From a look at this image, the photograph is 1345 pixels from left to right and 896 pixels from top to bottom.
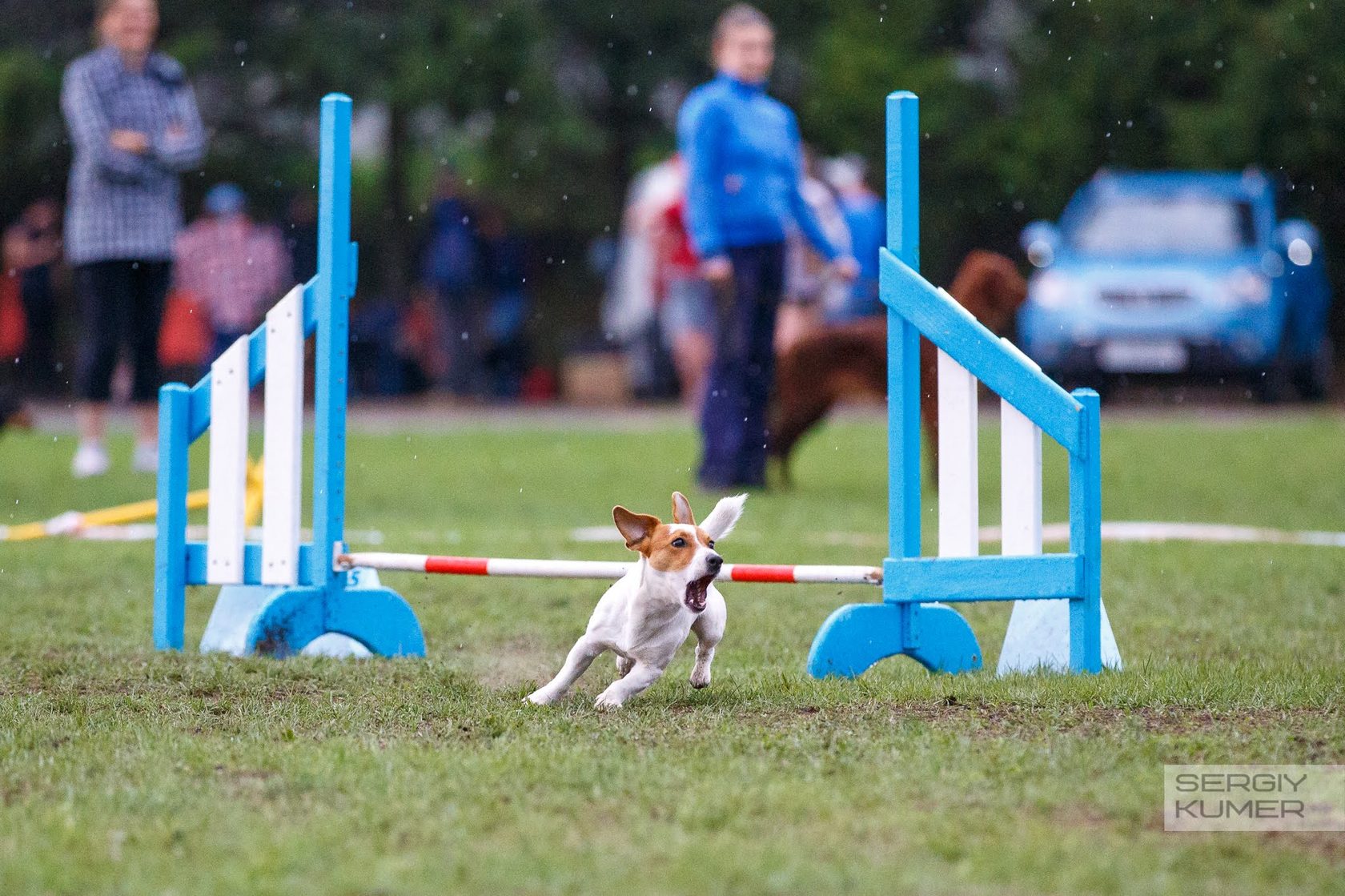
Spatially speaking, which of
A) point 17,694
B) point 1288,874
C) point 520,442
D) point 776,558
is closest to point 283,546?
point 17,694

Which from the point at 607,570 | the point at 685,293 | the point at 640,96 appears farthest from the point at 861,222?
the point at 640,96

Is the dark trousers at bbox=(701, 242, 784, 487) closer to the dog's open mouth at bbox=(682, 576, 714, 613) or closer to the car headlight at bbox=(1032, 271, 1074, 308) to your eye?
the dog's open mouth at bbox=(682, 576, 714, 613)

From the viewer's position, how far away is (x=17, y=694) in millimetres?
4238

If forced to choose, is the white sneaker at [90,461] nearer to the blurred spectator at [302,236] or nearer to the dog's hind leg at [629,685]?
the dog's hind leg at [629,685]

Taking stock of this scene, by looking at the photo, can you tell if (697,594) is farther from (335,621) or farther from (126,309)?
(126,309)

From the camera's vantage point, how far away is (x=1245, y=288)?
16.0 metres

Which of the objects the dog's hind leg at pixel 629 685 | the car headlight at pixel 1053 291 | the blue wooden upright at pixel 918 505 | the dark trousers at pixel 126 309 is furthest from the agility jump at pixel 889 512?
the car headlight at pixel 1053 291

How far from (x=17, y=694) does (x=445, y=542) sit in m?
3.22

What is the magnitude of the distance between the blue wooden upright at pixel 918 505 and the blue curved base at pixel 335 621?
112 cm

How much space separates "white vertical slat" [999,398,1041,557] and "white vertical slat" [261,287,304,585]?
1.75 m

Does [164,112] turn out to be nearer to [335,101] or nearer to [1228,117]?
[335,101]

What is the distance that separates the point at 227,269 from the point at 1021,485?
1267 centimetres

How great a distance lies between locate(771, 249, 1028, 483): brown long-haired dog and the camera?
898cm

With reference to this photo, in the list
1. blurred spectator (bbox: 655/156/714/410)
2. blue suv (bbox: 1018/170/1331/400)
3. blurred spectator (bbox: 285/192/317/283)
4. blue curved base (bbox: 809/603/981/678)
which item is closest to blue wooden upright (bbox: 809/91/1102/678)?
blue curved base (bbox: 809/603/981/678)
